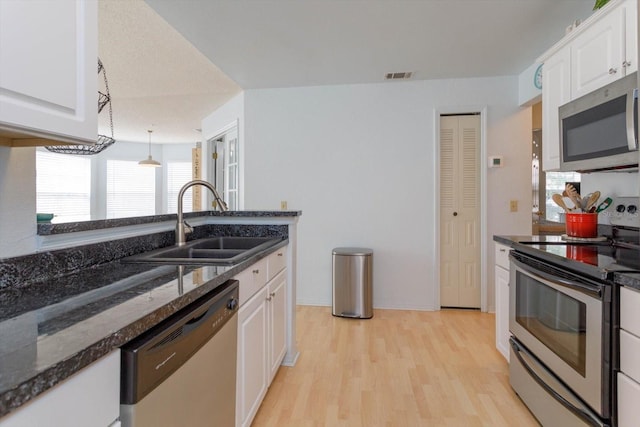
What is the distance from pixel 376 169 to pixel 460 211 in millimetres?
1013

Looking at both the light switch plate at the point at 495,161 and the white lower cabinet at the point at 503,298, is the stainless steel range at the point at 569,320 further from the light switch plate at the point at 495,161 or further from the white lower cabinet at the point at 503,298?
the light switch plate at the point at 495,161

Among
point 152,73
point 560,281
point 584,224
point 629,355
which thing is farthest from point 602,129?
point 152,73

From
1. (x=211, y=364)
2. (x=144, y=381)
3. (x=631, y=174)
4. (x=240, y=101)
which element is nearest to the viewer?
(x=144, y=381)

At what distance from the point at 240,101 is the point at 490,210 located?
308 cm

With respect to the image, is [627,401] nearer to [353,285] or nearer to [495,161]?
[353,285]

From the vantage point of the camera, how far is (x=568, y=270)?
1.49 metres

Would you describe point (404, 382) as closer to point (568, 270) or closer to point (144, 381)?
point (568, 270)

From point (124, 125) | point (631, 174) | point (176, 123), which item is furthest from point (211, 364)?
point (124, 125)

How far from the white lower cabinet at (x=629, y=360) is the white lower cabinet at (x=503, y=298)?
0.99 meters

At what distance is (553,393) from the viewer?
1562mm

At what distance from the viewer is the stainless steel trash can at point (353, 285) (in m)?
3.42

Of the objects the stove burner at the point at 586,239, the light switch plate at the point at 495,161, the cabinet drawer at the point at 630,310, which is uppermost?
the light switch plate at the point at 495,161

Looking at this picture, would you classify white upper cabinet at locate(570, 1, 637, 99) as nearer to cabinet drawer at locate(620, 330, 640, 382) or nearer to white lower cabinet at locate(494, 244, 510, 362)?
white lower cabinet at locate(494, 244, 510, 362)

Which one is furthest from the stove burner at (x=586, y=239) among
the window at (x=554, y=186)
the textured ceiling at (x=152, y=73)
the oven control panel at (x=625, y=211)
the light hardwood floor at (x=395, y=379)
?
the textured ceiling at (x=152, y=73)
